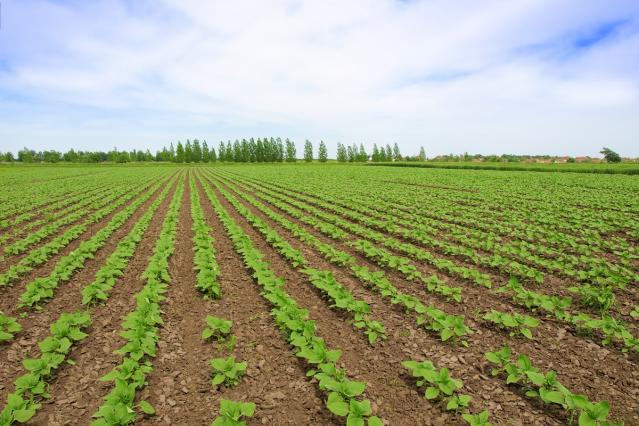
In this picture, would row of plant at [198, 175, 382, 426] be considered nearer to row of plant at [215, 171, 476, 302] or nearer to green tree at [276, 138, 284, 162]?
row of plant at [215, 171, 476, 302]

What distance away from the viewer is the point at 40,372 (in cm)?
437

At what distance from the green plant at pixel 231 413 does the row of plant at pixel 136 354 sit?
0.92 metres

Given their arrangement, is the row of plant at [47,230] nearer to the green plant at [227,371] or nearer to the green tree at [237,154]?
the green plant at [227,371]

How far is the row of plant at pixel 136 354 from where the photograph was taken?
3.67 metres

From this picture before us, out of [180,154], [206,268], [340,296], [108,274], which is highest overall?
[180,154]

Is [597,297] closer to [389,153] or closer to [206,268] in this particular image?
[206,268]

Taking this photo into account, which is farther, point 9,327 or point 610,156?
point 610,156

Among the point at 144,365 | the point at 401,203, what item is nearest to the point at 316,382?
the point at 144,365

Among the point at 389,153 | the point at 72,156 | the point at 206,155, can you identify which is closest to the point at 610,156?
the point at 389,153

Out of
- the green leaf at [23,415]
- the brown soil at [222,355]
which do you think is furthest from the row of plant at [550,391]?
the green leaf at [23,415]

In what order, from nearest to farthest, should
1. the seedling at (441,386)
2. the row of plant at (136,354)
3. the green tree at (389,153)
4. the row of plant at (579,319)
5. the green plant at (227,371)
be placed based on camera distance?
1. the row of plant at (136,354)
2. the seedling at (441,386)
3. the green plant at (227,371)
4. the row of plant at (579,319)
5. the green tree at (389,153)

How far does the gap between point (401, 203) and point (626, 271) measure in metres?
12.3

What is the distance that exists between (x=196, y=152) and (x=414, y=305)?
15121cm

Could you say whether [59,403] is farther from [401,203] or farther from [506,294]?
[401,203]
